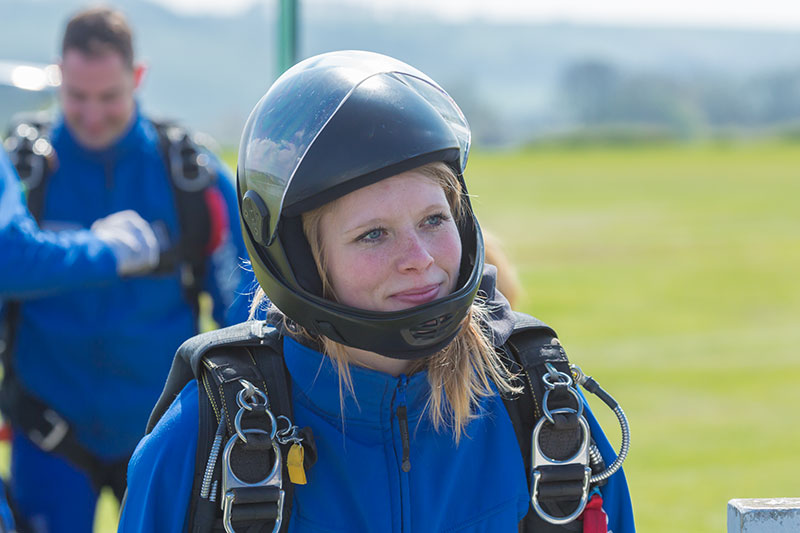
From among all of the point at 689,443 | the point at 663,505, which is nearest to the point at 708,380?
the point at 689,443

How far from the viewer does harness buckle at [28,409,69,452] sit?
409 centimetres

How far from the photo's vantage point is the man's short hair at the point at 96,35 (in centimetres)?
438

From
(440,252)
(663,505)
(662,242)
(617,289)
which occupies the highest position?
(662,242)

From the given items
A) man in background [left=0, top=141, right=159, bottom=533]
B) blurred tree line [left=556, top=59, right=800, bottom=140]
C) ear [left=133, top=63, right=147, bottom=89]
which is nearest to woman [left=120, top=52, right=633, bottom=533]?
man in background [left=0, top=141, right=159, bottom=533]

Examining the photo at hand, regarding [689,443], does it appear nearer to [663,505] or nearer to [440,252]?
[663,505]

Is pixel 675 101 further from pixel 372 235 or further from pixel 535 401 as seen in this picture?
pixel 372 235

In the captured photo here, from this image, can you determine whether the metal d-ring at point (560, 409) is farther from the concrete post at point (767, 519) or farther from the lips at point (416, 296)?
the concrete post at point (767, 519)

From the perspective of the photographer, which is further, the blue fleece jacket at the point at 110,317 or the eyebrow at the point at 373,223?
the blue fleece jacket at the point at 110,317

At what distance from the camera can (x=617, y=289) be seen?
16.1 m

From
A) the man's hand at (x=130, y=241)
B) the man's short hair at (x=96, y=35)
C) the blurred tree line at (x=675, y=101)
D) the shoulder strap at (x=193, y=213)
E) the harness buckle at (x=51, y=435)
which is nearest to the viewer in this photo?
the man's hand at (x=130, y=241)

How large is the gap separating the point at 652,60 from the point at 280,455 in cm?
10969

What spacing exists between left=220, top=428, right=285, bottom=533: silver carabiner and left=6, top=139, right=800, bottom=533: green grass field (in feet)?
2.63

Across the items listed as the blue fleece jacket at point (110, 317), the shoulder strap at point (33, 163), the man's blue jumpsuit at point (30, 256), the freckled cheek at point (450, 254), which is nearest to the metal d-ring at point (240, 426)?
the freckled cheek at point (450, 254)

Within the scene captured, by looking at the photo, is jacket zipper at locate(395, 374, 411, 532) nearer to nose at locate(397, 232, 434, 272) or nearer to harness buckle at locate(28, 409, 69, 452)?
nose at locate(397, 232, 434, 272)
